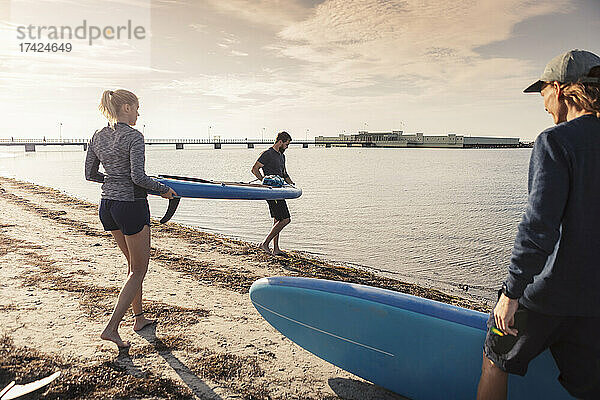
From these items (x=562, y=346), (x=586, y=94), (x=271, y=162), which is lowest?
(x=562, y=346)

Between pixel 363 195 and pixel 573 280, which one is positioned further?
pixel 363 195

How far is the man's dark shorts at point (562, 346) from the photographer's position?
1.79 meters

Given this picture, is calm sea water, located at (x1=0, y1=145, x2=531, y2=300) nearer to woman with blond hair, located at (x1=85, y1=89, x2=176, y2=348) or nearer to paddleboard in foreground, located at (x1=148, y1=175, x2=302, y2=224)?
paddleboard in foreground, located at (x1=148, y1=175, x2=302, y2=224)

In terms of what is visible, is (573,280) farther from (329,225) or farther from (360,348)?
(329,225)

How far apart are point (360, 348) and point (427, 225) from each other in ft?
33.7

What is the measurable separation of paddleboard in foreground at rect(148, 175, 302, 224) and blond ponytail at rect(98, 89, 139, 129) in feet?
8.09

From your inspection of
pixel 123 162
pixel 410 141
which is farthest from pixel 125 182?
pixel 410 141

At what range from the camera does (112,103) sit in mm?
3227

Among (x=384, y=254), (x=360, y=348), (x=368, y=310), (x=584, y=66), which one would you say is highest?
(x=584, y=66)

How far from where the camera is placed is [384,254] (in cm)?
906

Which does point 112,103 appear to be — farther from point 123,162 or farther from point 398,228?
point 398,228

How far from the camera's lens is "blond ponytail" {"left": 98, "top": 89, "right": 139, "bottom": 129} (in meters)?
3.23

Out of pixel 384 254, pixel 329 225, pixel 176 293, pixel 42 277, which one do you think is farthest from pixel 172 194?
pixel 329 225

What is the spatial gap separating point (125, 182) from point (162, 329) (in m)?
1.46
